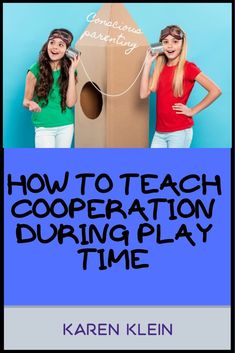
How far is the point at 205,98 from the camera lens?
295 centimetres

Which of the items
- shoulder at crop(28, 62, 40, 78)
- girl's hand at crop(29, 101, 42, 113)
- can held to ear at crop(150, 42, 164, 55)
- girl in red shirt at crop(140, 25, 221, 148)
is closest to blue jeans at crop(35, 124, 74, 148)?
girl's hand at crop(29, 101, 42, 113)

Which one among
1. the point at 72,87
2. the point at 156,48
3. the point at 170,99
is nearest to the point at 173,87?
the point at 170,99

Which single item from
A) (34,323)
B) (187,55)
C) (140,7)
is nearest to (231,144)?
(187,55)

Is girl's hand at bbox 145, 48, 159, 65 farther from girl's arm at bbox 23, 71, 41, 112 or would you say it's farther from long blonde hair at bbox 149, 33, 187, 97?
girl's arm at bbox 23, 71, 41, 112

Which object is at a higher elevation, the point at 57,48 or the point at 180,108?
the point at 57,48

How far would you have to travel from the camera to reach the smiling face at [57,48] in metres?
2.87

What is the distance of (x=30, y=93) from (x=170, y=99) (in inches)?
20.3

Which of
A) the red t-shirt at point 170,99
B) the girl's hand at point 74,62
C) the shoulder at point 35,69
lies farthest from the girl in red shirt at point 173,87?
the shoulder at point 35,69

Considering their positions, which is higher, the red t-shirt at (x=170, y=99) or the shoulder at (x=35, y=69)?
the shoulder at (x=35, y=69)

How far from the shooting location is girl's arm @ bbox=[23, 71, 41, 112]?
9.51 ft

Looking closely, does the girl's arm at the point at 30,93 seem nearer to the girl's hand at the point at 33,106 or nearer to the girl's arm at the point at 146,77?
the girl's hand at the point at 33,106

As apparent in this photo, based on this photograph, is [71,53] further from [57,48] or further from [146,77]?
[146,77]

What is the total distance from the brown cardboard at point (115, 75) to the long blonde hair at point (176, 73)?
0.22 feet

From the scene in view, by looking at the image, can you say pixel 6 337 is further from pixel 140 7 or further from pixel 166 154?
pixel 140 7
